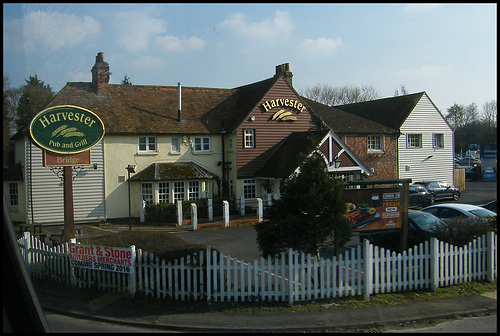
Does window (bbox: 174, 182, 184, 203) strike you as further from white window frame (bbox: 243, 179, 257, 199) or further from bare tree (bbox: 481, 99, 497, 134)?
bare tree (bbox: 481, 99, 497, 134)

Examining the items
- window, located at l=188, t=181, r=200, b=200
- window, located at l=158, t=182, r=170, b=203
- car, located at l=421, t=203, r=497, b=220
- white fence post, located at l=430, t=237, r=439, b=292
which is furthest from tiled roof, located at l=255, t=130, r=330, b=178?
white fence post, located at l=430, t=237, r=439, b=292

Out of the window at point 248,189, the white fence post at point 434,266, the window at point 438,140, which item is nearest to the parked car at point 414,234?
the white fence post at point 434,266

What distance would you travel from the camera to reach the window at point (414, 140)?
111 ft

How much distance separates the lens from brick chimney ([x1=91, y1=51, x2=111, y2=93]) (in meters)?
24.8

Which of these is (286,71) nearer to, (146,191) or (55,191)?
(146,191)

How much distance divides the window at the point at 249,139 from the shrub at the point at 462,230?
1652 cm

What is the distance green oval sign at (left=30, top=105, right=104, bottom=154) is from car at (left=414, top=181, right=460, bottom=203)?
2272cm

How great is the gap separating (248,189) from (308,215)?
18.1m

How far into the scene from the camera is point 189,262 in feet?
29.1

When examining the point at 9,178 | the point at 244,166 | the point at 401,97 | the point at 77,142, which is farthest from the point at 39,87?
the point at 401,97

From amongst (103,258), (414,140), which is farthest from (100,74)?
(414,140)

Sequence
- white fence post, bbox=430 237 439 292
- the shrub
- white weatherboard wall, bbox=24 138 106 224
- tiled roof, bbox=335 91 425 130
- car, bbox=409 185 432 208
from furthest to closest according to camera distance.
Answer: tiled roof, bbox=335 91 425 130 → car, bbox=409 185 432 208 → white weatherboard wall, bbox=24 138 106 224 → the shrub → white fence post, bbox=430 237 439 292

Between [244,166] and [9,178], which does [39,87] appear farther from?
[244,166]

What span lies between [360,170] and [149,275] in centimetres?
1936
